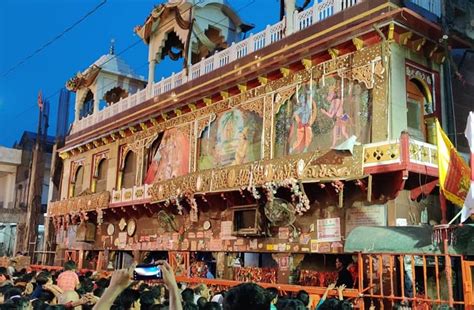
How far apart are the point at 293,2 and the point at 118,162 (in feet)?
35.7

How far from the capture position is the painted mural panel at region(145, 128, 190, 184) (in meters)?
18.1

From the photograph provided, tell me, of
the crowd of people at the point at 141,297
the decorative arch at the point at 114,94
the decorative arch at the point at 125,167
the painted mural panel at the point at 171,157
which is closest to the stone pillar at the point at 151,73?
the painted mural panel at the point at 171,157

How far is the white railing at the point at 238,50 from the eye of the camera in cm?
1377

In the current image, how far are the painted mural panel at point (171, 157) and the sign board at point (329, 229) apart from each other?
630 cm

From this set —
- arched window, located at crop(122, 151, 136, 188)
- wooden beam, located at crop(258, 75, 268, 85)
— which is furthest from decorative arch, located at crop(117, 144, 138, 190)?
wooden beam, located at crop(258, 75, 268, 85)

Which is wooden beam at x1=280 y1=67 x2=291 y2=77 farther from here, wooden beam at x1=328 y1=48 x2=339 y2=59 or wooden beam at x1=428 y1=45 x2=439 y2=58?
wooden beam at x1=428 y1=45 x2=439 y2=58

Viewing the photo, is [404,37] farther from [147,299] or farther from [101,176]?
[101,176]

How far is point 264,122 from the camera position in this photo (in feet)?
49.1

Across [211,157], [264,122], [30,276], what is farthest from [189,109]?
[30,276]

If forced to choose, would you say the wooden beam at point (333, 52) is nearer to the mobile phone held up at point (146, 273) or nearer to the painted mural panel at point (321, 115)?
the painted mural panel at point (321, 115)

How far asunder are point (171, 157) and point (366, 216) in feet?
29.2

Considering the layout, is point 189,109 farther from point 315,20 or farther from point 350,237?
point 350,237

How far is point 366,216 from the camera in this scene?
39.4 ft

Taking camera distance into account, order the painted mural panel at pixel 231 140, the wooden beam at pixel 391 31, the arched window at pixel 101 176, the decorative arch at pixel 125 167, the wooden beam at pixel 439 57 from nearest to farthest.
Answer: the wooden beam at pixel 391 31, the wooden beam at pixel 439 57, the painted mural panel at pixel 231 140, the decorative arch at pixel 125 167, the arched window at pixel 101 176
